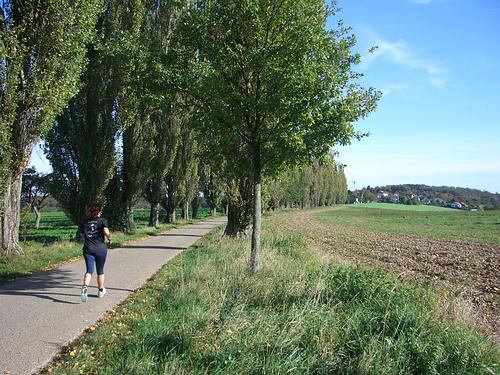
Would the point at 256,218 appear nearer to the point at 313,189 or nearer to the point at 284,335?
the point at 284,335

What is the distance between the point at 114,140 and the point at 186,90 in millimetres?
11367

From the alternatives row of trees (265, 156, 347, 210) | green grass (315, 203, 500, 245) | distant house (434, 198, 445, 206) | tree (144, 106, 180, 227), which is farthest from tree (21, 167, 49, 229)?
distant house (434, 198, 445, 206)

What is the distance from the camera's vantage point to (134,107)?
21000 millimetres

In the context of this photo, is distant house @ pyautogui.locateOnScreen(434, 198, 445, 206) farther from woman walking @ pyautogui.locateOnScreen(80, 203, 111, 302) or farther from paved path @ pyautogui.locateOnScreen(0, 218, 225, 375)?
woman walking @ pyautogui.locateOnScreen(80, 203, 111, 302)

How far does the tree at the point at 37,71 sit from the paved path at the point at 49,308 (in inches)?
128

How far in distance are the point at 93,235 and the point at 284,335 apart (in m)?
4.69

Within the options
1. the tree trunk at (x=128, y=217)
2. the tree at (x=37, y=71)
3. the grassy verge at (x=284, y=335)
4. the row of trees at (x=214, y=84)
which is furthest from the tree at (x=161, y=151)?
the grassy verge at (x=284, y=335)

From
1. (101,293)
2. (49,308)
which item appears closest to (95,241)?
(101,293)

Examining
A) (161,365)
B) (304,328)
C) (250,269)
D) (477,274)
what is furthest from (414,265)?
(161,365)

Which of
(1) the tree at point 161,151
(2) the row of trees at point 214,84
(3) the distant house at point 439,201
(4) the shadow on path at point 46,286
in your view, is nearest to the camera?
(4) the shadow on path at point 46,286

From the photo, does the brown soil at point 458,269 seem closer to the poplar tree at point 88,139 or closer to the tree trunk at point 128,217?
the poplar tree at point 88,139

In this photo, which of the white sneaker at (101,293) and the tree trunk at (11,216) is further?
the tree trunk at (11,216)

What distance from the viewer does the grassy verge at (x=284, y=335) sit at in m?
4.75

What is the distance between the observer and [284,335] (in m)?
5.36
